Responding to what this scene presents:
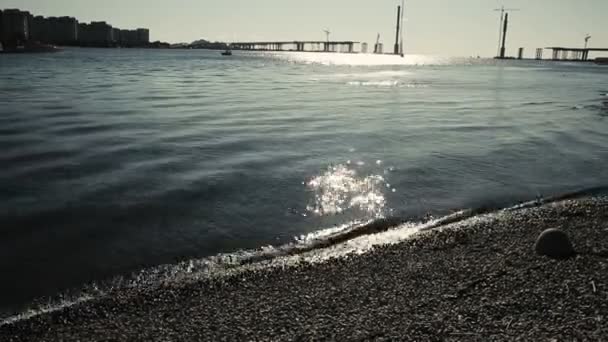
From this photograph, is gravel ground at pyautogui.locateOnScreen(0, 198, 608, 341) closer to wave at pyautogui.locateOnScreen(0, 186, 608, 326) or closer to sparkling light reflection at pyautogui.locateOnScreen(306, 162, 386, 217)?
wave at pyautogui.locateOnScreen(0, 186, 608, 326)

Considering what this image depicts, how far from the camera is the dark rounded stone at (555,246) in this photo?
491 cm

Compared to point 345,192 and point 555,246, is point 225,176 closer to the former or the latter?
point 345,192

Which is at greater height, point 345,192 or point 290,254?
point 345,192

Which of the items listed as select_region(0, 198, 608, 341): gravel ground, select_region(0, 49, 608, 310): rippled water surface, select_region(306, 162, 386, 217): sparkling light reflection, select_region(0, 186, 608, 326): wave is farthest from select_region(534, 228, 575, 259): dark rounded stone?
select_region(306, 162, 386, 217): sparkling light reflection

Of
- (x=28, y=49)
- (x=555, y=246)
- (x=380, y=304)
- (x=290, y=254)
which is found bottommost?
(x=290, y=254)

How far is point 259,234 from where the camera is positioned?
643 cm

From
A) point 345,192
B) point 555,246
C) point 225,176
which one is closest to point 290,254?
point 345,192

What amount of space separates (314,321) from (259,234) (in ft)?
9.07

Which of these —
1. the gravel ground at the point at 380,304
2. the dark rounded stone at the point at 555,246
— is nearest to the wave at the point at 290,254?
the gravel ground at the point at 380,304

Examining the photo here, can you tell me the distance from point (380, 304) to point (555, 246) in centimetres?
232

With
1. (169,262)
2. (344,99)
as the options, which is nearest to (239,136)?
(169,262)

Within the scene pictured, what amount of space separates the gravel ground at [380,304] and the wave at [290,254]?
23 cm

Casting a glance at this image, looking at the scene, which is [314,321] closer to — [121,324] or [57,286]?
[121,324]

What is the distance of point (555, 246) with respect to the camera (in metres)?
4.93
